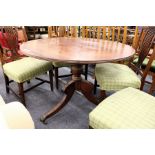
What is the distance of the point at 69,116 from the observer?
1.89 metres

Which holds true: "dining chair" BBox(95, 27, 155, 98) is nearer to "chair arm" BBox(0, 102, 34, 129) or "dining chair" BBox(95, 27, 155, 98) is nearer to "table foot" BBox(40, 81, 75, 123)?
"table foot" BBox(40, 81, 75, 123)

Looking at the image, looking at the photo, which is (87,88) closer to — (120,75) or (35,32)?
(120,75)

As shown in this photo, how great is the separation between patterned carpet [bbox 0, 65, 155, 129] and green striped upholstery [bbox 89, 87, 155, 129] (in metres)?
0.62

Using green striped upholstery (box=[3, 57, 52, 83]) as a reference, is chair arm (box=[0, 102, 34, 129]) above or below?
above

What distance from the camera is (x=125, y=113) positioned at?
1125 millimetres

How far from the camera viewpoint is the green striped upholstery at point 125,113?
1.05 meters

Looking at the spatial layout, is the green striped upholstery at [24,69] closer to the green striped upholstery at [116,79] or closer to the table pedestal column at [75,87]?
the table pedestal column at [75,87]

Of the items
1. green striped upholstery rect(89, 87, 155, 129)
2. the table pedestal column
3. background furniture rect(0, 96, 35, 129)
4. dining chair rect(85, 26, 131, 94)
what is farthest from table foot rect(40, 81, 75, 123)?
dining chair rect(85, 26, 131, 94)

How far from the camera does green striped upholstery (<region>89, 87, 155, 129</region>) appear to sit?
1049 mm

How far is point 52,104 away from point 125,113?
3.79 feet

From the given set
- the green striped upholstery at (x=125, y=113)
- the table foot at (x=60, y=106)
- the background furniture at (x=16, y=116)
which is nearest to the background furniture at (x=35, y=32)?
the table foot at (x=60, y=106)
